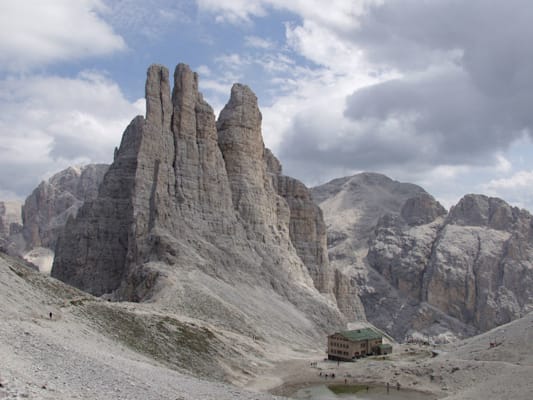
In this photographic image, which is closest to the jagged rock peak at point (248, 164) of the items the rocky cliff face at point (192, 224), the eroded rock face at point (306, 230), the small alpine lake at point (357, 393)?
the rocky cliff face at point (192, 224)

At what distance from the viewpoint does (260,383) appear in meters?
66.0

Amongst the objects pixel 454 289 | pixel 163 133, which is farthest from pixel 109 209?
pixel 454 289

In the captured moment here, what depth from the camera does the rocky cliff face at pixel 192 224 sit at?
96250 millimetres

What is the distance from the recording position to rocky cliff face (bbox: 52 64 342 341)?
96.2m

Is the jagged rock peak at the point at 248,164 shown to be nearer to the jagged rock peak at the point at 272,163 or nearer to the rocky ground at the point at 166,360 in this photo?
the jagged rock peak at the point at 272,163

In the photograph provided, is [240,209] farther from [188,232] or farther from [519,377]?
[519,377]

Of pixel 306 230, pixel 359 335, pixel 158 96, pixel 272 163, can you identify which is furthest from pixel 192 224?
pixel 272 163

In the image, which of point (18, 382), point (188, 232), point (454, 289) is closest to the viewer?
point (18, 382)

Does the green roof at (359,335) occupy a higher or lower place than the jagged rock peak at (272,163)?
lower

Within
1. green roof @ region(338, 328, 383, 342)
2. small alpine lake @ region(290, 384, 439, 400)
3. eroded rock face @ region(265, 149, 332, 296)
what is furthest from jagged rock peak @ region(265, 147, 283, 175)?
small alpine lake @ region(290, 384, 439, 400)

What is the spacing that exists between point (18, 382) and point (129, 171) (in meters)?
82.8

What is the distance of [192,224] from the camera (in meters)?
104

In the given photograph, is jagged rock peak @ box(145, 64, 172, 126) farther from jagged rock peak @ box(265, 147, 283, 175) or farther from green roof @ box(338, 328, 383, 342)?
green roof @ box(338, 328, 383, 342)

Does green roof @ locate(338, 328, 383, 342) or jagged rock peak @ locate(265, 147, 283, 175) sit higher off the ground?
jagged rock peak @ locate(265, 147, 283, 175)
